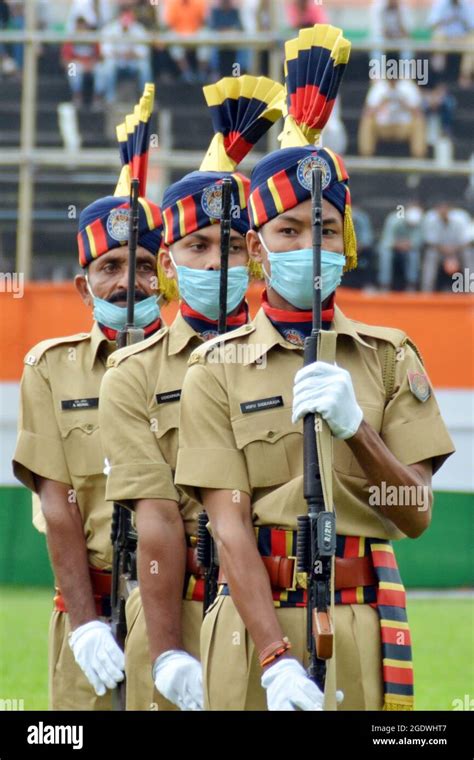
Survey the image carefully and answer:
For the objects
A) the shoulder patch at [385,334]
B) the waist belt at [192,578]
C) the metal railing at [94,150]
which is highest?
the metal railing at [94,150]

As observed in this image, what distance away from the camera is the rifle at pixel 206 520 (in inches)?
A: 177

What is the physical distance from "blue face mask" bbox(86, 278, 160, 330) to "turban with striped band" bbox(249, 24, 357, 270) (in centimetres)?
152

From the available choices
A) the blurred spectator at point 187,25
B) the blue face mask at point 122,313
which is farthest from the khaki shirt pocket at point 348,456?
the blurred spectator at point 187,25

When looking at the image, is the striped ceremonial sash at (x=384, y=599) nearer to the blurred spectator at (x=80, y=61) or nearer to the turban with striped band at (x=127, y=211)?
the turban with striped band at (x=127, y=211)

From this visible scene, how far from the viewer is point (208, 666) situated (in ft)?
13.0

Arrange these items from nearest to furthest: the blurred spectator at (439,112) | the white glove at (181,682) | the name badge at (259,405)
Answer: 1. the name badge at (259,405)
2. the white glove at (181,682)
3. the blurred spectator at (439,112)

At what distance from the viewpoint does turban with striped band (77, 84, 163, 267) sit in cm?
573

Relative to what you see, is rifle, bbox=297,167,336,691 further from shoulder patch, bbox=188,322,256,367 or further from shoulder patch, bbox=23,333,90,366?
shoulder patch, bbox=23,333,90,366

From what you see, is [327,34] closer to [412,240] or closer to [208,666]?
[208,666]

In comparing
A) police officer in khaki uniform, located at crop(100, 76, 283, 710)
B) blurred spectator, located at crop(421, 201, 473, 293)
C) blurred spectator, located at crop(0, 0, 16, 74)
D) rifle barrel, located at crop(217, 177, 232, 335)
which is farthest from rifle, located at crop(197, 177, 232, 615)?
blurred spectator, located at crop(0, 0, 16, 74)

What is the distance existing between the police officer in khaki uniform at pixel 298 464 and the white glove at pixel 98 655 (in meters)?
1.26

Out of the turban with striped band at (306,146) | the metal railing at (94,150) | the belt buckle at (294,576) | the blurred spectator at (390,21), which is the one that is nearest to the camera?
the belt buckle at (294,576)

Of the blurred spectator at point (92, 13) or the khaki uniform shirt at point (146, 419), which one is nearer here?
the khaki uniform shirt at point (146, 419)
